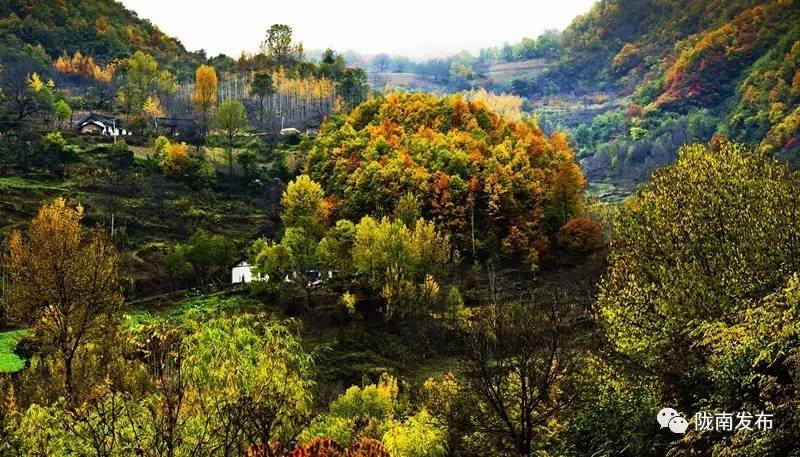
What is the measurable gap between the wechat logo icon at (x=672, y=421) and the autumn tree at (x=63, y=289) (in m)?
21.1

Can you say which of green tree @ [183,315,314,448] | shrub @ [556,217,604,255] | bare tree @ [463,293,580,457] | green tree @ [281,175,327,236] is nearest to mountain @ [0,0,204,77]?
green tree @ [281,175,327,236]

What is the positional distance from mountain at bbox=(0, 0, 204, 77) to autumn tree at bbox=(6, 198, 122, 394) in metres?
107

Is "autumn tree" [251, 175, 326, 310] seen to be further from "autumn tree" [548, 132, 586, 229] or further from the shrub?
"autumn tree" [548, 132, 586, 229]

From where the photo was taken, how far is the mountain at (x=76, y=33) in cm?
13075

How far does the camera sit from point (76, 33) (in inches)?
5497

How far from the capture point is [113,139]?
9225 centimetres

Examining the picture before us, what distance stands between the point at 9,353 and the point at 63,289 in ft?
65.5

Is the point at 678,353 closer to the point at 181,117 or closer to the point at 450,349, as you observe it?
the point at 450,349

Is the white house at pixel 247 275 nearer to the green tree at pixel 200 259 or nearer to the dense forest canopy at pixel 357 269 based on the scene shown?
the dense forest canopy at pixel 357 269

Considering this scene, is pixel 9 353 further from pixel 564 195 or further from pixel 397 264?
pixel 564 195

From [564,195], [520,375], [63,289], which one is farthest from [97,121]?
[520,375]

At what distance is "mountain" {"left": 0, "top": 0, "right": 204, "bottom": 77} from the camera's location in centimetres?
13075

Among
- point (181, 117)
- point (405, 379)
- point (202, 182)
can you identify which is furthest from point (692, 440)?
point (181, 117)

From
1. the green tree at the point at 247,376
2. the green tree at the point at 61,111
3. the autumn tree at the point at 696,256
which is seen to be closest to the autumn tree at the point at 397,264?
the autumn tree at the point at 696,256
